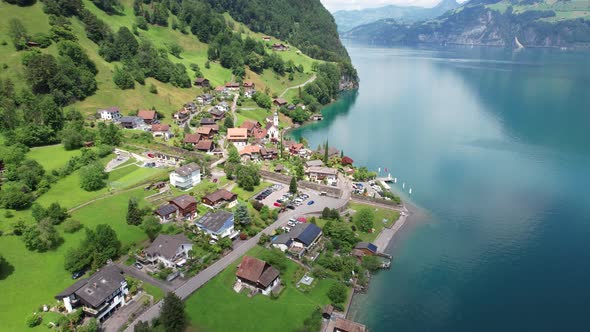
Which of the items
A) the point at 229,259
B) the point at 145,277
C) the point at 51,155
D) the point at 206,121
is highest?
the point at 51,155

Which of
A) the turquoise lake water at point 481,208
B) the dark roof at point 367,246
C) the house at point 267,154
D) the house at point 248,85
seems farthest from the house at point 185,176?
the house at point 248,85

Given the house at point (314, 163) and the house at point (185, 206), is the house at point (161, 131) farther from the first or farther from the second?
the house at point (314, 163)

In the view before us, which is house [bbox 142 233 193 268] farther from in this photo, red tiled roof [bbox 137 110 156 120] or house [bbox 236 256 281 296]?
red tiled roof [bbox 137 110 156 120]

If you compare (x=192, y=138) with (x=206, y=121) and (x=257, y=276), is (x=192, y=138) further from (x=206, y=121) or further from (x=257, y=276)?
(x=257, y=276)

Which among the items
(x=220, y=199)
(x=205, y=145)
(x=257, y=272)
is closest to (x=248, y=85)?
(x=205, y=145)

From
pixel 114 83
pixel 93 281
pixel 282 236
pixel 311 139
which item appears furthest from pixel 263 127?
pixel 93 281

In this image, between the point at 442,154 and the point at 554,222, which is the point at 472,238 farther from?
the point at 442,154
